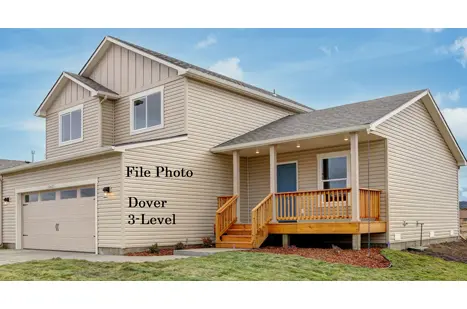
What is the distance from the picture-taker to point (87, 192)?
15844 mm

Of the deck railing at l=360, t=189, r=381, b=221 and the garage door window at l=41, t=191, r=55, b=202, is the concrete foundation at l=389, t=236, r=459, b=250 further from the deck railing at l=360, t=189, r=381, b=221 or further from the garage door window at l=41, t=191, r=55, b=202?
the garage door window at l=41, t=191, r=55, b=202

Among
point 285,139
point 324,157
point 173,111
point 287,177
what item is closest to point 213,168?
point 173,111

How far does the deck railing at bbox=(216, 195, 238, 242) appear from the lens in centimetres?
1591

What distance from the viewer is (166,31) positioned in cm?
1585

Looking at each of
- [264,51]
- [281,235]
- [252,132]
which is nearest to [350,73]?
[264,51]

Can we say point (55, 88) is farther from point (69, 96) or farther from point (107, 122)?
point (107, 122)

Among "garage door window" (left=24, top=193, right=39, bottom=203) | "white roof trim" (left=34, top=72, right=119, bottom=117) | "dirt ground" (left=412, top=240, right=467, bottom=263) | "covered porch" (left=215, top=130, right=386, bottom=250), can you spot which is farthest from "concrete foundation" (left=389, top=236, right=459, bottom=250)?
"garage door window" (left=24, top=193, right=39, bottom=203)

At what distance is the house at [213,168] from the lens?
1487cm

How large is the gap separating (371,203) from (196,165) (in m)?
5.41

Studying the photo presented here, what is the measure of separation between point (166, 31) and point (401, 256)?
355 inches

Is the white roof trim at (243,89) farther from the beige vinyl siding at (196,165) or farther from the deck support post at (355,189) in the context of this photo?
the deck support post at (355,189)
